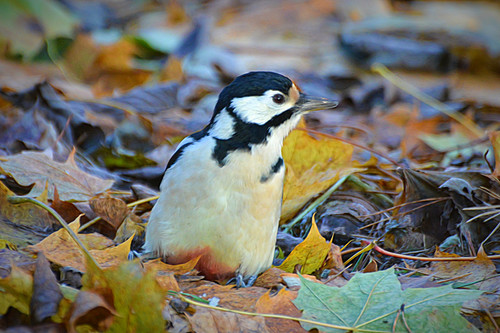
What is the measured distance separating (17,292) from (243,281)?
43.0 inches

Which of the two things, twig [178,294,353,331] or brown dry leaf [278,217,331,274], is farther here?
brown dry leaf [278,217,331,274]

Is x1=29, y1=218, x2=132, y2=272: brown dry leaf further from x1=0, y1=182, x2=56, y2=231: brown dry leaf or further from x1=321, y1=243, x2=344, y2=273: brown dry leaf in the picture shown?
x1=321, y1=243, x2=344, y2=273: brown dry leaf

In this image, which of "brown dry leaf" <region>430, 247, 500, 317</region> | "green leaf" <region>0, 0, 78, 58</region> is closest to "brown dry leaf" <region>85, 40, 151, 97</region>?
"green leaf" <region>0, 0, 78, 58</region>

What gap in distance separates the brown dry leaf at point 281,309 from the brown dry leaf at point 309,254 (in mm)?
399

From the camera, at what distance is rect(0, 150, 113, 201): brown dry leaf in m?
3.11

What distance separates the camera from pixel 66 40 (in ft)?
21.6

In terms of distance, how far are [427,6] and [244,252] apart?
830cm

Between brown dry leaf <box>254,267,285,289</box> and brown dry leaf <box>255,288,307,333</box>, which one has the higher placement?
brown dry leaf <box>255,288,307,333</box>

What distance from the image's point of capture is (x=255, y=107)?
285 cm

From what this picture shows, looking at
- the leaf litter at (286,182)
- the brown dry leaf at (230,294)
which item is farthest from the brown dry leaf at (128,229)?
the brown dry leaf at (230,294)

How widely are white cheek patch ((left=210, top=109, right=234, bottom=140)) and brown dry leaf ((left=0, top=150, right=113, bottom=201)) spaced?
84 cm

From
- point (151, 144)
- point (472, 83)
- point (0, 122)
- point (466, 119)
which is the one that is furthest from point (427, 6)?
point (0, 122)

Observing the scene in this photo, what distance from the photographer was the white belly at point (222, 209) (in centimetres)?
267

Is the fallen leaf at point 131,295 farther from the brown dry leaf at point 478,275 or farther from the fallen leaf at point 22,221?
the brown dry leaf at point 478,275
